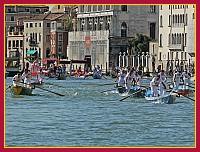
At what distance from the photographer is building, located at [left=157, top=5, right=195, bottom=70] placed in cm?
7144

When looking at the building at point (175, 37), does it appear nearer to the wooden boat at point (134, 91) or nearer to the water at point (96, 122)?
the wooden boat at point (134, 91)

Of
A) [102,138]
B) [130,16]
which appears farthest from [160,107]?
[130,16]

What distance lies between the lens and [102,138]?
69.4 ft

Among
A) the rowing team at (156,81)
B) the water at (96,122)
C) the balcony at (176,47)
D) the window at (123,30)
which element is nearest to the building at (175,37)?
the balcony at (176,47)

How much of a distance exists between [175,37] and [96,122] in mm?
50582

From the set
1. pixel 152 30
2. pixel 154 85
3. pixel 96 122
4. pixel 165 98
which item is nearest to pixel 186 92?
pixel 165 98

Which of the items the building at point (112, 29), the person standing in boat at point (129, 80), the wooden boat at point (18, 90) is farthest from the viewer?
the building at point (112, 29)

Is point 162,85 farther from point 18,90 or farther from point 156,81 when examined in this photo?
point 18,90

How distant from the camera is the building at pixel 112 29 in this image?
284 feet

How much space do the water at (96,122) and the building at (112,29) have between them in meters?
49.8

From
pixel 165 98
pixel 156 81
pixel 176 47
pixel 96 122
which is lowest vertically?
pixel 96 122

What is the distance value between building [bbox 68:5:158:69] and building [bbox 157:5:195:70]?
7874mm

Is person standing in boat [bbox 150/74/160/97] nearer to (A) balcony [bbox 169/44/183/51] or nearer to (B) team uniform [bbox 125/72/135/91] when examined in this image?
(B) team uniform [bbox 125/72/135/91]

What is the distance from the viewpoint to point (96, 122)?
83.5 ft
